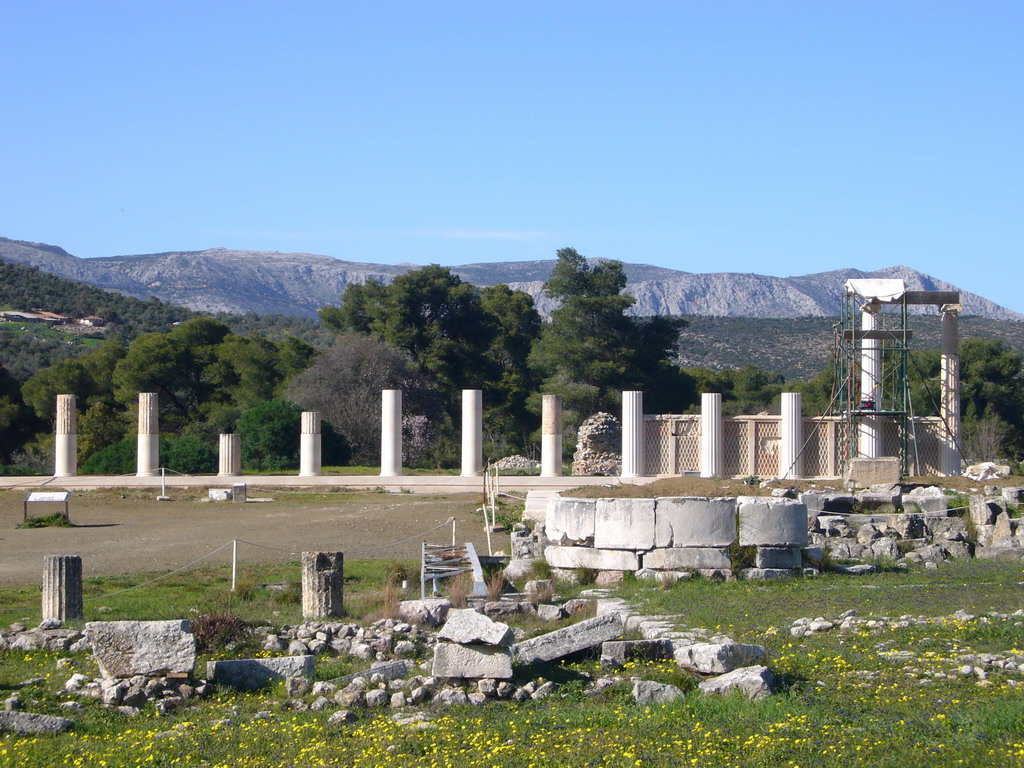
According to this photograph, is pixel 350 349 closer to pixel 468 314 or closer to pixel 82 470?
pixel 468 314

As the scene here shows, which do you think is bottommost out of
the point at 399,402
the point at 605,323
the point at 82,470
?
the point at 82,470

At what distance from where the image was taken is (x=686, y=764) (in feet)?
23.7

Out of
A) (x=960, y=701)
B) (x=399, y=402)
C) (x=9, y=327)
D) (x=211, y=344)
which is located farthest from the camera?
(x=9, y=327)

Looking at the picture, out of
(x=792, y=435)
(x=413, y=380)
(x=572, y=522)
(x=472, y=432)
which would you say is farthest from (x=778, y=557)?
(x=413, y=380)

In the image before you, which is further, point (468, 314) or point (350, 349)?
point (468, 314)

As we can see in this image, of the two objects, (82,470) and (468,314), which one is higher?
(468,314)

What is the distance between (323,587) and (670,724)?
23.0ft

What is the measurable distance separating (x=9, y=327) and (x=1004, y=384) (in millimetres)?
62371

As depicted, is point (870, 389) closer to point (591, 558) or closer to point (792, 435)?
point (792, 435)

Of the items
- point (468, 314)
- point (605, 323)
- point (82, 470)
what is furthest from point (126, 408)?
point (605, 323)

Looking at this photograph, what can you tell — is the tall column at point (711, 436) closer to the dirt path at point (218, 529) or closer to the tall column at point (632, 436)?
the tall column at point (632, 436)

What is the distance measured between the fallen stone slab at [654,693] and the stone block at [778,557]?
7.03 meters

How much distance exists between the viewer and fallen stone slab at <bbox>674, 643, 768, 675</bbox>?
941 centimetres

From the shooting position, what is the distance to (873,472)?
27312mm
